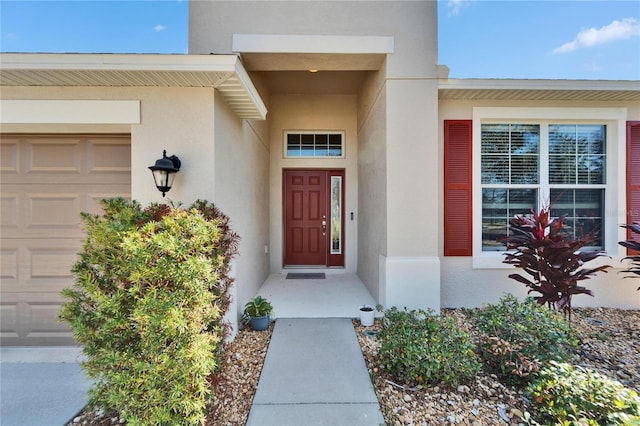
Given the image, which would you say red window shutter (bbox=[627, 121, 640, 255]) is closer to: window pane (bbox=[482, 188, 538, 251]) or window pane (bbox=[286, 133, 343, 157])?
window pane (bbox=[482, 188, 538, 251])

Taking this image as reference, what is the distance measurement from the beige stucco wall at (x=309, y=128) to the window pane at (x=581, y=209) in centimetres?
357

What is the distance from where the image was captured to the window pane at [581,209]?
4492mm

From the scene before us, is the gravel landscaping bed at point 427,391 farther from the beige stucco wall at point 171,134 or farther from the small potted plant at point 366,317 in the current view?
the beige stucco wall at point 171,134

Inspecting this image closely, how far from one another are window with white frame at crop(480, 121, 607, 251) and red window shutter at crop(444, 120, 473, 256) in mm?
306

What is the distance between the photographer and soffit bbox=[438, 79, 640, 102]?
12.9 ft

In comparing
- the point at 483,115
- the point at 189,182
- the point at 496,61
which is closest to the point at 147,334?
the point at 189,182

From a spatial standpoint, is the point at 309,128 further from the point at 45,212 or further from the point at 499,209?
the point at 45,212

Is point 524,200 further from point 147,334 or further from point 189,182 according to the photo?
point 147,334

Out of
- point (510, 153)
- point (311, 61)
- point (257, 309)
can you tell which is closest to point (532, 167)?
point (510, 153)

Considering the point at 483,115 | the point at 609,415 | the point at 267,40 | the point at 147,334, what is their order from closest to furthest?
the point at 609,415
the point at 147,334
the point at 267,40
the point at 483,115

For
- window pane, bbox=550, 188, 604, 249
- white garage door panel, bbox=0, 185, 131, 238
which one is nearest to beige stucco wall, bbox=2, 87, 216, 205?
white garage door panel, bbox=0, 185, 131, 238

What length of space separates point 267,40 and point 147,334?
379 cm

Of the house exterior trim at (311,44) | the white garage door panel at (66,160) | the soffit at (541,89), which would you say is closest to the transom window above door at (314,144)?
the house exterior trim at (311,44)

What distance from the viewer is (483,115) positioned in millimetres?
4328
